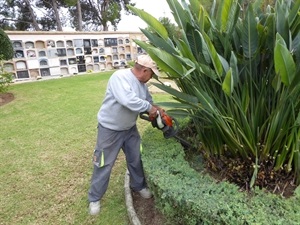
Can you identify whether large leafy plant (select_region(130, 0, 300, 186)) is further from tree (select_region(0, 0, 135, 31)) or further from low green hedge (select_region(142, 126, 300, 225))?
tree (select_region(0, 0, 135, 31))

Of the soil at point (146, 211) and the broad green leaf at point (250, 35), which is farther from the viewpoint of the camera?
the soil at point (146, 211)

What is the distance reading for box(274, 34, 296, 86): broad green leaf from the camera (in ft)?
3.45

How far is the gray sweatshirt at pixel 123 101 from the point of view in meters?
1.68

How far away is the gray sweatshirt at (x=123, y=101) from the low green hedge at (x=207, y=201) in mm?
363

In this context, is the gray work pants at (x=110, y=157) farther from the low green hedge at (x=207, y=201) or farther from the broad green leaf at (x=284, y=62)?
the broad green leaf at (x=284, y=62)

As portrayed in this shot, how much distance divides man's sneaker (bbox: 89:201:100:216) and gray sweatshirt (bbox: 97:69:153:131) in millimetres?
653

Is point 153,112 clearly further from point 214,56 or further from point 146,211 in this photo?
point 146,211

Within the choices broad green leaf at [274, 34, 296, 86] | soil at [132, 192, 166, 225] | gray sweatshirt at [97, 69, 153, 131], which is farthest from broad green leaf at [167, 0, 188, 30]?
soil at [132, 192, 166, 225]

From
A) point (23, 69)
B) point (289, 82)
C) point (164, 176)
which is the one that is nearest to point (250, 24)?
point (289, 82)

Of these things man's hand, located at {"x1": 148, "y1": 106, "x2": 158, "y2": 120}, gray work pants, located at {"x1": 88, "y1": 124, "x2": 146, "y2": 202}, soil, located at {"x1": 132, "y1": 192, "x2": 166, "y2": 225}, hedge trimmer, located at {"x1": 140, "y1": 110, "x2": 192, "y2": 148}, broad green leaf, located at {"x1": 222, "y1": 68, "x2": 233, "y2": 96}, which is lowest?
soil, located at {"x1": 132, "y1": 192, "x2": 166, "y2": 225}

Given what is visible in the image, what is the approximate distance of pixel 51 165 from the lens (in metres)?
2.75

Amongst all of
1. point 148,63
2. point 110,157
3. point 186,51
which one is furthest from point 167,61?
point 110,157

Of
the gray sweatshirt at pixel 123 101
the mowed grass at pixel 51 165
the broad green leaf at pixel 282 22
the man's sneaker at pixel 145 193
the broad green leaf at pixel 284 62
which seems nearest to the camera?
the broad green leaf at pixel 284 62

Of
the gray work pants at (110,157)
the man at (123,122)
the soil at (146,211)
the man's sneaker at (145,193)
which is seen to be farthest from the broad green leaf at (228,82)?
the man's sneaker at (145,193)
